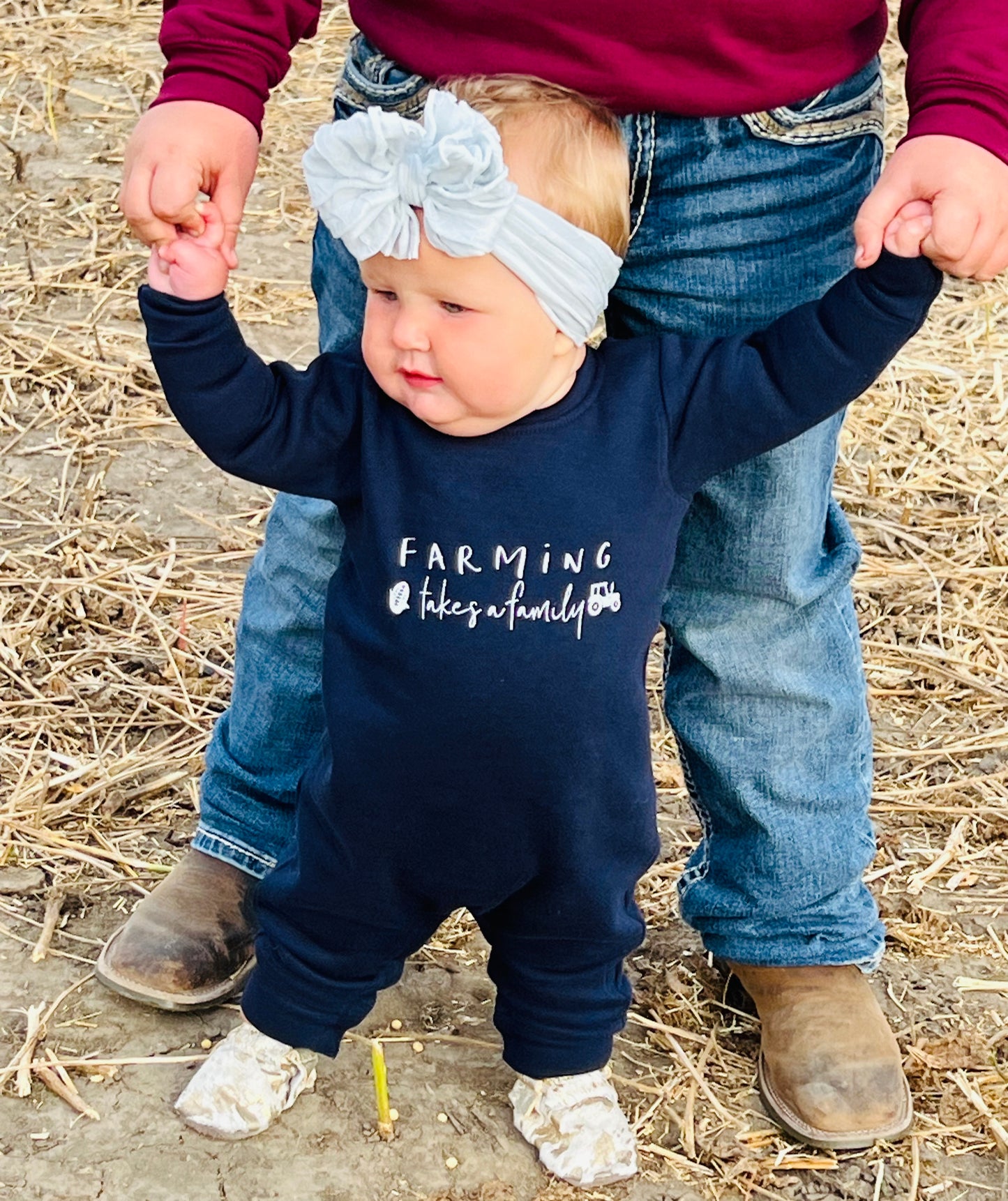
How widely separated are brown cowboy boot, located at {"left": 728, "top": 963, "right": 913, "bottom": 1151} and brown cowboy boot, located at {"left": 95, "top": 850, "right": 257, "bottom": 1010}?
0.71 m

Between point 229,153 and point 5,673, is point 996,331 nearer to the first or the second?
point 5,673

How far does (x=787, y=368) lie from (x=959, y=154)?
0.27 metres

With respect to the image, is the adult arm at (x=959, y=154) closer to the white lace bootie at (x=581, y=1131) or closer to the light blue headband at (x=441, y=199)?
the light blue headband at (x=441, y=199)

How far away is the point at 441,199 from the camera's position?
1696 mm

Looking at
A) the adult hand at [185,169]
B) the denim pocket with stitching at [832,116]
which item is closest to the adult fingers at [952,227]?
the denim pocket with stitching at [832,116]

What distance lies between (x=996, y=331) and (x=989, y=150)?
3088mm

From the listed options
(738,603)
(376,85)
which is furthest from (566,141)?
(738,603)

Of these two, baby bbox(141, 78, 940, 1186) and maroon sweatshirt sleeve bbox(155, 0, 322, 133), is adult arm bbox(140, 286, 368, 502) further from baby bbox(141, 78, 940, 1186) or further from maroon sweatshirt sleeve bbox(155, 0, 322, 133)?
maroon sweatshirt sleeve bbox(155, 0, 322, 133)

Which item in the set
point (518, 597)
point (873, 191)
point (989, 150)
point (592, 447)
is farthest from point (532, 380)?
point (989, 150)

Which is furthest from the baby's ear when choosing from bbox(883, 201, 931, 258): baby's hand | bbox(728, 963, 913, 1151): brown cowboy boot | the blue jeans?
bbox(728, 963, 913, 1151): brown cowboy boot

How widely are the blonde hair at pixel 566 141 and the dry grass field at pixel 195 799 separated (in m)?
1.20

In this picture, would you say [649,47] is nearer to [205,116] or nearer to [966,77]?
[966,77]

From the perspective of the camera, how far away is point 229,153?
183 centimetres

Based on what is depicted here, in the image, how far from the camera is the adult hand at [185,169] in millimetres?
1781
